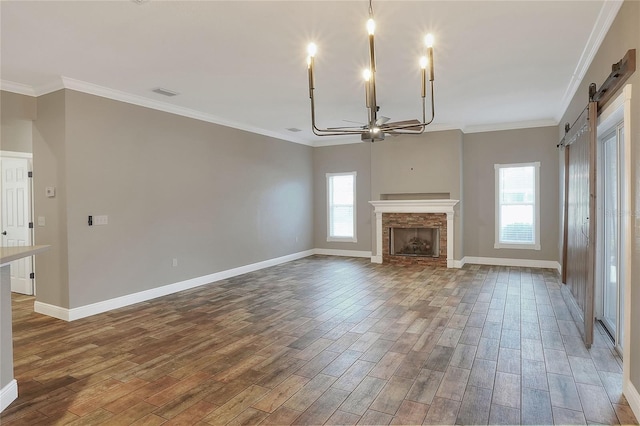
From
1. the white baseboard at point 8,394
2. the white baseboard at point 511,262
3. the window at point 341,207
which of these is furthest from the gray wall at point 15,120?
the white baseboard at point 511,262

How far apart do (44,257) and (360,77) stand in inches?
182

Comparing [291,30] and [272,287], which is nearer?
[291,30]

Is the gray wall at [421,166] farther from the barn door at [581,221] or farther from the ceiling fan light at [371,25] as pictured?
the ceiling fan light at [371,25]

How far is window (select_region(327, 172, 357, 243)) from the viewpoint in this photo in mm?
9164

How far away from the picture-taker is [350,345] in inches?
141

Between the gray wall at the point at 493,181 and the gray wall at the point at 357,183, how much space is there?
2.25 metres

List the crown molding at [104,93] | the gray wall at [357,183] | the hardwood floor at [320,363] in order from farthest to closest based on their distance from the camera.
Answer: the gray wall at [357,183] → the crown molding at [104,93] → the hardwood floor at [320,363]

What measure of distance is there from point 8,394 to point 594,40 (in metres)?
5.64

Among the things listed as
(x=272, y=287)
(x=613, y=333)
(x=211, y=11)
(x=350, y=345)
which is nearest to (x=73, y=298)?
(x=272, y=287)

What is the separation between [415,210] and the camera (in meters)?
7.87

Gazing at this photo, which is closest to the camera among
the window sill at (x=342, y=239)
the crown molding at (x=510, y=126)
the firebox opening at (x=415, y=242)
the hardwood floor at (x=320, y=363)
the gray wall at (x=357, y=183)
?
the hardwood floor at (x=320, y=363)

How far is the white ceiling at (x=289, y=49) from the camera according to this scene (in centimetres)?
296

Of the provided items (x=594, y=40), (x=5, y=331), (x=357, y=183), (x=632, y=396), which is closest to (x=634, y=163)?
(x=632, y=396)

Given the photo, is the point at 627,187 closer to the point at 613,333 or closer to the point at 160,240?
the point at 613,333
